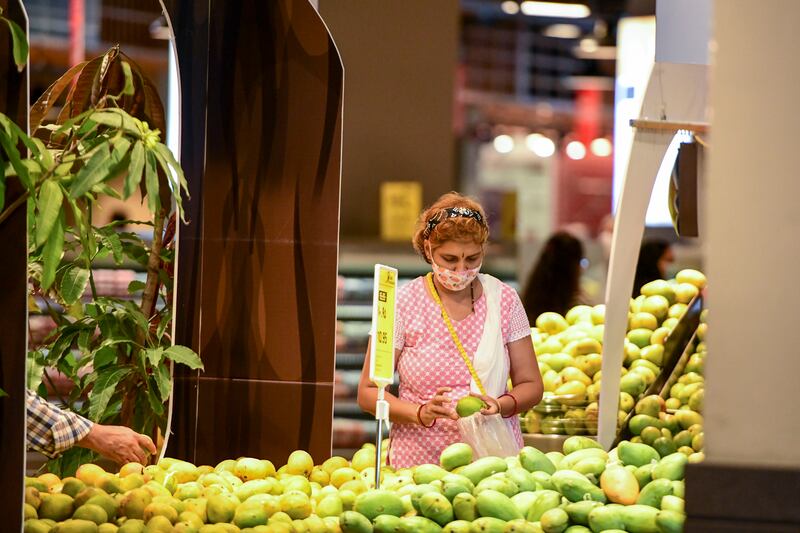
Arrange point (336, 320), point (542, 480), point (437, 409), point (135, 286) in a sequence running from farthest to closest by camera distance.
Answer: point (336, 320)
point (135, 286)
point (437, 409)
point (542, 480)

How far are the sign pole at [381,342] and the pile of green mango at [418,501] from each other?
0.16 m

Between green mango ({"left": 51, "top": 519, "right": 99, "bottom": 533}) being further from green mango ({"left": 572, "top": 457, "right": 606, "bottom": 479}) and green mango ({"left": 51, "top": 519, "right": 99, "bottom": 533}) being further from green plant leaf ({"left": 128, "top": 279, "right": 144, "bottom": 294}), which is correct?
green plant leaf ({"left": 128, "top": 279, "right": 144, "bottom": 294})

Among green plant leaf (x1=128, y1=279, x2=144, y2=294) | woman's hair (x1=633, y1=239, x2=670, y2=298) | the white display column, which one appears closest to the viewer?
the white display column

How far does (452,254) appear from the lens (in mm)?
3395

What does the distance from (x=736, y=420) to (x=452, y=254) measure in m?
1.41

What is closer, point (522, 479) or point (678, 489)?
point (678, 489)

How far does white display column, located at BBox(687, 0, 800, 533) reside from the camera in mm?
2070

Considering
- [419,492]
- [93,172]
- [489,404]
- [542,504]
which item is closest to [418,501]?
[419,492]

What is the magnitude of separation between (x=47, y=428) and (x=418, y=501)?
2.79 feet

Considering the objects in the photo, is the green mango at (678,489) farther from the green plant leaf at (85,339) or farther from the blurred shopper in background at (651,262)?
the green plant leaf at (85,339)

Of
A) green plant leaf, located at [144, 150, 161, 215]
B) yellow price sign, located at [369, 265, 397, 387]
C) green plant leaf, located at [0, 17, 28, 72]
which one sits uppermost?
green plant leaf, located at [0, 17, 28, 72]

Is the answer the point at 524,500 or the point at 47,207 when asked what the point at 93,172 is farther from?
the point at 524,500

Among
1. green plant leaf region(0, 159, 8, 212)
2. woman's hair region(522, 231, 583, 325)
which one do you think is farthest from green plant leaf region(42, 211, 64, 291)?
woman's hair region(522, 231, 583, 325)

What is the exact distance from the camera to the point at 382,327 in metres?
2.81
